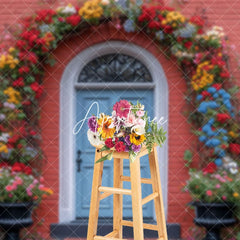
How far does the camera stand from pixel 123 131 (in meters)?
2.63

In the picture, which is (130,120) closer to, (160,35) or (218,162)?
(218,162)

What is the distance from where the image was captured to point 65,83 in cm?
514

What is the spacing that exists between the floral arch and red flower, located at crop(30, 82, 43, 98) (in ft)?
0.04

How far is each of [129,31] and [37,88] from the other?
1338 mm

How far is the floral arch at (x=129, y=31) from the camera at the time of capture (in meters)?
4.85

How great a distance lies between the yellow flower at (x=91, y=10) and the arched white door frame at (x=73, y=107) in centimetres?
39

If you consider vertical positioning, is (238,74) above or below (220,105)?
above

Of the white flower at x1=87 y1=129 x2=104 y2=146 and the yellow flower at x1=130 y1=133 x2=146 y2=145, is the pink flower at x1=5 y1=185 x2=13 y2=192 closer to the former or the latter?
the white flower at x1=87 y1=129 x2=104 y2=146

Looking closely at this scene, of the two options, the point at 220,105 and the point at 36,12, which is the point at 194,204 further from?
the point at 36,12

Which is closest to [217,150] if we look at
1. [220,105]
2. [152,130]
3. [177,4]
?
[220,105]

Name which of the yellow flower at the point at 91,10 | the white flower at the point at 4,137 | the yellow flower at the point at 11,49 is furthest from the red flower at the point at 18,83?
the yellow flower at the point at 91,10

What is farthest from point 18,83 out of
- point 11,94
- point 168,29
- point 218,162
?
point 218,162

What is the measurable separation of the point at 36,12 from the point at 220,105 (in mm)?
2524

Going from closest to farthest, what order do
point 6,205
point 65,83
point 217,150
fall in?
point 6,205 < point 217,150 < point 65,83
